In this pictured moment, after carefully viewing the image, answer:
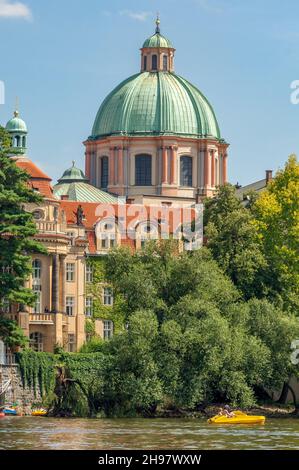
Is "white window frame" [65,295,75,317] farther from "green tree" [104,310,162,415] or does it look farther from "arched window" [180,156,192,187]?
"arched window" [180,156,192,187]

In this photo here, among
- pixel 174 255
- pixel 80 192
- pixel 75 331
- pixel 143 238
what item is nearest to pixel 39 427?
pixel 174 255

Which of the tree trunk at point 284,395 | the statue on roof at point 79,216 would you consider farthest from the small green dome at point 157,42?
the tree trunk at point 284,395

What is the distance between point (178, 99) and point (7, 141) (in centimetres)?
5251

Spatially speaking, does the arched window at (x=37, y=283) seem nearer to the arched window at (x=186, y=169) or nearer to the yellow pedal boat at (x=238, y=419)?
the yellow pedal boat at (x=238, y=419)

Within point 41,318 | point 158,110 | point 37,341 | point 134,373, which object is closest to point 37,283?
point 41,318

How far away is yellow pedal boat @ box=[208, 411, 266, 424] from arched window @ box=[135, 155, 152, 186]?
70834 millimetres

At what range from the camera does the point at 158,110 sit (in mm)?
174250

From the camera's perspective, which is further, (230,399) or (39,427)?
(230,399)

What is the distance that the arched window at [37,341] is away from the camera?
436 ft

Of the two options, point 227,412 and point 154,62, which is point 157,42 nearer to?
point 154,62

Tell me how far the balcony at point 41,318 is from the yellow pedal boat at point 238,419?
29565 millimetres

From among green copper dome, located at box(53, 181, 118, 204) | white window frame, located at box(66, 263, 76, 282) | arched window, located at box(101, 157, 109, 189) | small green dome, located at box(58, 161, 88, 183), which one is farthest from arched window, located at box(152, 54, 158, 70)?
white window frame, located at box(66, 263, 76, 282)

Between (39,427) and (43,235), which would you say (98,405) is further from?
(43,235)

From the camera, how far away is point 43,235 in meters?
135
